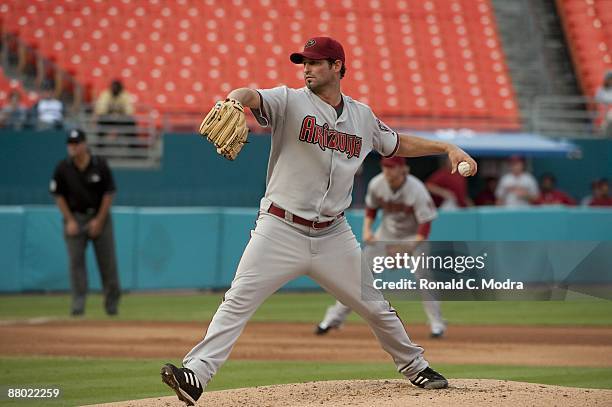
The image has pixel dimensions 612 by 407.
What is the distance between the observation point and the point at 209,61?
66.6 feet

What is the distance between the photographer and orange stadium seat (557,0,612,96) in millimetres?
21781

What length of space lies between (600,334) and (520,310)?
2947 mm

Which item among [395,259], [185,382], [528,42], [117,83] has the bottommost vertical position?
[185,382]

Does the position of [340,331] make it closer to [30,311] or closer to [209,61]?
[30,311]

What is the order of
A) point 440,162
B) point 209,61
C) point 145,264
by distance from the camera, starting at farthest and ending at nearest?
point 209,61
point 440,162
point 145,264

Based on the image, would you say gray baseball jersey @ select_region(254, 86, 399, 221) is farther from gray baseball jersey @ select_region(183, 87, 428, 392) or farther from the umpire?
the umpire

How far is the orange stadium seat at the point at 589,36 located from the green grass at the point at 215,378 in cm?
1428

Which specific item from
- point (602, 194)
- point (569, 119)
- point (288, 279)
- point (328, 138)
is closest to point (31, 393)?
point (288, 279)

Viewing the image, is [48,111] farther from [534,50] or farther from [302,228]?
[302,228]

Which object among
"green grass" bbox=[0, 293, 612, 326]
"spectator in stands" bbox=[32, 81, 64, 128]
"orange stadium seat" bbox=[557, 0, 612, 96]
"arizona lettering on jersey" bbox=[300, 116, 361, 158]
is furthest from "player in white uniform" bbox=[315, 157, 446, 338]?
"orange stadium seat" bbox=[557, 0, 612, 96]

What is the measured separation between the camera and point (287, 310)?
1372 cm

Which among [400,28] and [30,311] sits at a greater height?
[400,28]

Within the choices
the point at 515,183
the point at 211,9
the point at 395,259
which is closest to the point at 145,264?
the point at 515,183

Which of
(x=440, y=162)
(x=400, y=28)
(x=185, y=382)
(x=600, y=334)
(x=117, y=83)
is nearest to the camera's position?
(x=185, y=382)
